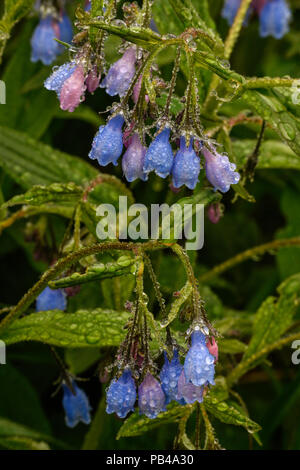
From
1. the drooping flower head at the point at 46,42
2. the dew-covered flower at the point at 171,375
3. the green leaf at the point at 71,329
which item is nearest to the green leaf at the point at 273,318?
the green leaf at the point at 71,329

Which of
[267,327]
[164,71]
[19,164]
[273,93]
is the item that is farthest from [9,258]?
[273,93]

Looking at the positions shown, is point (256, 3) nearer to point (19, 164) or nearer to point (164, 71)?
point (164, 71)

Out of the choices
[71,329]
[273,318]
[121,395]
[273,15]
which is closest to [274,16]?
[273,15]

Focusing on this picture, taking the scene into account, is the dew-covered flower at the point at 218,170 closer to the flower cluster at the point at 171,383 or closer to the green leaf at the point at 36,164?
the flower cluster at the point at 171,383

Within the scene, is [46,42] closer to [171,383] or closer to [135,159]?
[135,159]

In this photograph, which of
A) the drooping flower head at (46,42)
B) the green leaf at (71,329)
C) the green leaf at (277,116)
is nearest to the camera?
the green leaf at (277,116)

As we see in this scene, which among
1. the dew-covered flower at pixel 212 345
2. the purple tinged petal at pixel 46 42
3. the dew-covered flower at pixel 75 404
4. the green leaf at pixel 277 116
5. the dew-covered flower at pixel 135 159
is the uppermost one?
the purple tinged petal at pixel 46 42
